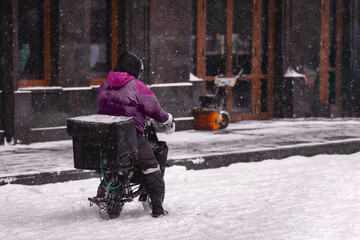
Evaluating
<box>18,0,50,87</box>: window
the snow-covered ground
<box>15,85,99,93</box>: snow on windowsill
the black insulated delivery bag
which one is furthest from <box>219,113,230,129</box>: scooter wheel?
the black insulated delivery bag

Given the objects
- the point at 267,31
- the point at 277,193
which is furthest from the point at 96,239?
the point at 267,31

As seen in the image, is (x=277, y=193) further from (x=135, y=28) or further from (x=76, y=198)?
(x=135, y=28)

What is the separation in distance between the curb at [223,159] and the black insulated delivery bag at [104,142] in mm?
2168

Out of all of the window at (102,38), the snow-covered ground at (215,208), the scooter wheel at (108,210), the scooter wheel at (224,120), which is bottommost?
the snow-covered ground at (215,208)

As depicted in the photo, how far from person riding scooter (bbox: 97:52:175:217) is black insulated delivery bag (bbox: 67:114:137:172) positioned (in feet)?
0.58

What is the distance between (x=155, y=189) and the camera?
7.14 metres

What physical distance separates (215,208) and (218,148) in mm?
3765

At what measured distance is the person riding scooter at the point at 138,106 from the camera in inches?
275

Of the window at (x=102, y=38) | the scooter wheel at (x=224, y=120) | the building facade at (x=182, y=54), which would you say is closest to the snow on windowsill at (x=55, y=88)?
the building facade at (x=182, y=54)

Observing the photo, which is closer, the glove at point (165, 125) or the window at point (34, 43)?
the glove at point (165, 125)

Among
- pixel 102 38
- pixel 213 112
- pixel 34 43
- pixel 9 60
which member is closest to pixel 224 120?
→ pixel 213 112

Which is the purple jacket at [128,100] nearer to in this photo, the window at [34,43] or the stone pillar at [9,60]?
the stone pillar at [9,60]

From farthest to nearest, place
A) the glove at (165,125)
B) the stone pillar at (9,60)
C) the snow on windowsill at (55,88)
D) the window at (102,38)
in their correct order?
the window at (102,38) → the snow on windowsill at (55,88) → the stone pillar at (9,60) → the glove at (165,125)

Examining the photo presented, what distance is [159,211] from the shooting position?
7223mm
